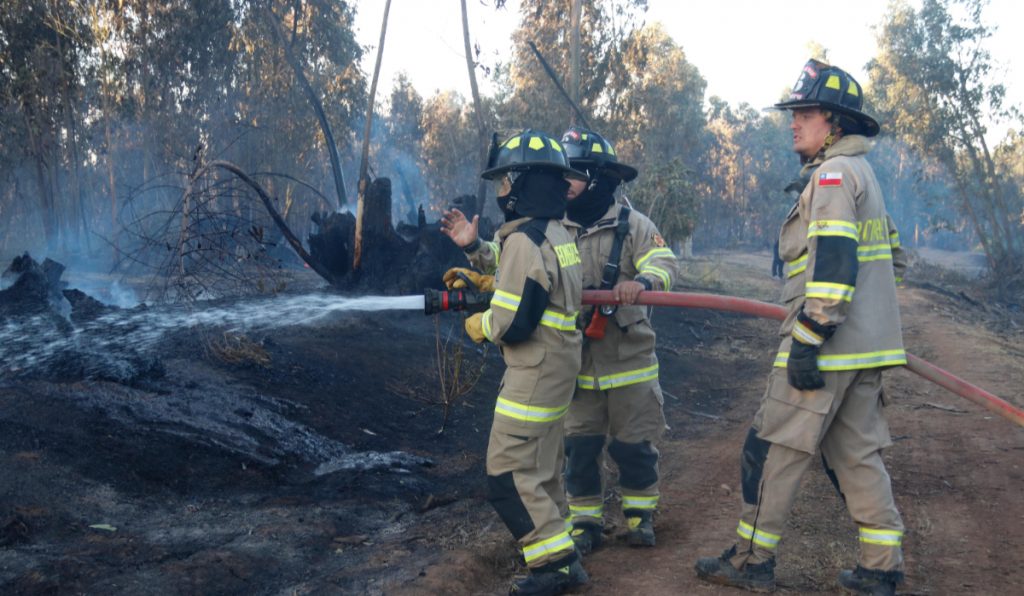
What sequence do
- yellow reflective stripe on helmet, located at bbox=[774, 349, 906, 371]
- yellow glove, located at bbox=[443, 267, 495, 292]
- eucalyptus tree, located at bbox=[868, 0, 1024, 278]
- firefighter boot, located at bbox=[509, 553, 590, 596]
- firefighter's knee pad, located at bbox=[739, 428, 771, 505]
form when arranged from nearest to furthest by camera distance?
1. yellow reflective stripe on helmet, located at bbox=[774, 349, 906, 371]
2. firefighter boot, located at bbox=[509, 553, 590, 596]
3. firefighter's knee pad, located at bbox=[739, 428, 771, 505]
4. yellow glove, located at bbox=[443, 267, 495, 292]
5. eucalyptus tree, located at bbox=[868, 0, 1024, 278]

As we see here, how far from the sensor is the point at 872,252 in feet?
11.6

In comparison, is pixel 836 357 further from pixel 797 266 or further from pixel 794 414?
pixel 797 266

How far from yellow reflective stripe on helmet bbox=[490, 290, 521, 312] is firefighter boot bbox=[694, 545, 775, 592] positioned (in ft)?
4.91

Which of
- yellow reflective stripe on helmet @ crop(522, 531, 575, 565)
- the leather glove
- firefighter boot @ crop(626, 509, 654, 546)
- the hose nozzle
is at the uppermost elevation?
the hose nozzle

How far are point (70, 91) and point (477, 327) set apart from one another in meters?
21.9

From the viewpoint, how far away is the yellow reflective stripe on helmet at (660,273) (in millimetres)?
4445

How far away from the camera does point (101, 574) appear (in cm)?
364

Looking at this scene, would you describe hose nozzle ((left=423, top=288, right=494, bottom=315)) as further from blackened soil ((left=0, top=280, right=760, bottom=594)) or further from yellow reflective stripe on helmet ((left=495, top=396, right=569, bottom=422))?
blackened soil ((left=0, top=280, right=760, bottom=594))

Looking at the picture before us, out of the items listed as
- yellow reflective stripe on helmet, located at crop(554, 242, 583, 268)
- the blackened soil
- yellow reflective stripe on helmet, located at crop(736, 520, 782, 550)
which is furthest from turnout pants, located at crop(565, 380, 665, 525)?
yellow reflective stripe on helmet, located at crop(554, 242, 583, 268)

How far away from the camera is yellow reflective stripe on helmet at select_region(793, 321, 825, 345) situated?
342 centimetres

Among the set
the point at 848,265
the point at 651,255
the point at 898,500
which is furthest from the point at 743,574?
the point at 898,500

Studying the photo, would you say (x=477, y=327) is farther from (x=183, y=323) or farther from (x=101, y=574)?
(x=183, y=323)

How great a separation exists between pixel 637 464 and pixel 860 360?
1.46 meters

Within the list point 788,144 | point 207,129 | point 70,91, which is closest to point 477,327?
point 70,91
